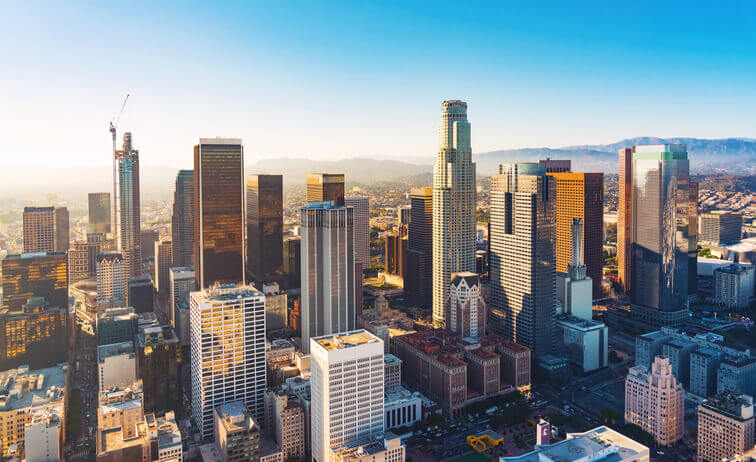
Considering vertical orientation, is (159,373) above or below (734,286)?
below

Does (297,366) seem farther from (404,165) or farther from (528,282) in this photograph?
(404,165)

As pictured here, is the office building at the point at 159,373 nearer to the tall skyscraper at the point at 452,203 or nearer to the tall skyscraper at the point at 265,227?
the tall skyscraper at the point at 265,227

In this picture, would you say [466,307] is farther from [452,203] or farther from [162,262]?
[162,262]

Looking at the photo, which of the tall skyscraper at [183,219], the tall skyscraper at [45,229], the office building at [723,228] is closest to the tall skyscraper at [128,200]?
the tall skyscraper at [183,219]

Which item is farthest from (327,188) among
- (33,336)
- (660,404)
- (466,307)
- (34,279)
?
(660,404)

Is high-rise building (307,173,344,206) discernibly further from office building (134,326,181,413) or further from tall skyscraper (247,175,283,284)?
office building (134,326,181,413)

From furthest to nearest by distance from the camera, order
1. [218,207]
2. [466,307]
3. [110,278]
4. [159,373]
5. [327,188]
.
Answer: [327,188] < [110,278] < [218,207] < [466,307] < [159,373]

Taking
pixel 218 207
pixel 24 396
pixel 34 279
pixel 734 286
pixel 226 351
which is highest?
pixel 218 207

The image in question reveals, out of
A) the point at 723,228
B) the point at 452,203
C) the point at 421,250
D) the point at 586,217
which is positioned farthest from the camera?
the point at 723,228
